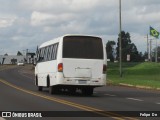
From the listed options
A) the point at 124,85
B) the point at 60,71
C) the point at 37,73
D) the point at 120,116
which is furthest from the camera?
the point at 124,85

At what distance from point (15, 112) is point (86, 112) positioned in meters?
2.21

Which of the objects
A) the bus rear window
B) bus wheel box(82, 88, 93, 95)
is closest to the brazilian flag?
bus wheel box(82, 88, 93, 95)

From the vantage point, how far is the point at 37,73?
3166cm

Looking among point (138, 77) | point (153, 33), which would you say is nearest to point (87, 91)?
point (138, 77)

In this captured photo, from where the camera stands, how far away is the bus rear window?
25828 millimetres

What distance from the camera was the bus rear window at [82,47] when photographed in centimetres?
2583

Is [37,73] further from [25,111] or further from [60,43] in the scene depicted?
[25,111]

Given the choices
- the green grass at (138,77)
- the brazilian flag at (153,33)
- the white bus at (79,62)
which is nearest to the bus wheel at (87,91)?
the white bus at (79,62)

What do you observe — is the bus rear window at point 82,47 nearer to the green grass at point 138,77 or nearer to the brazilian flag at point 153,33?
the green grass at point 138,77

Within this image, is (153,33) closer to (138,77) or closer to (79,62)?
(138,77)

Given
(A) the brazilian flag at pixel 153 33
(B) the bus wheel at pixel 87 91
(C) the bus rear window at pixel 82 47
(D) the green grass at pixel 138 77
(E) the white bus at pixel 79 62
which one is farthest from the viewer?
(A) the brazilian flag at pixel 153 33

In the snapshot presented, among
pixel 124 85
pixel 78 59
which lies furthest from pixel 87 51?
A: pixel 124 85

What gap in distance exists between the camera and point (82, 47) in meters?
26.0

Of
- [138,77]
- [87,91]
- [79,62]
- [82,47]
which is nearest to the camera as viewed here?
[79,62]
